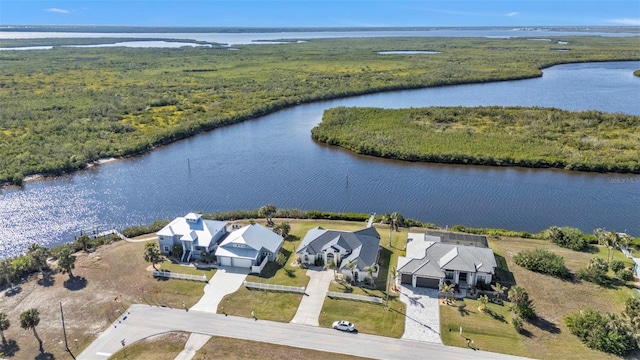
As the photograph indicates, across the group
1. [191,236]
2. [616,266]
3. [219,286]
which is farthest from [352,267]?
[616,266]

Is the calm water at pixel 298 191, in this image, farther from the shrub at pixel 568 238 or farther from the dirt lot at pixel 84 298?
the dirt lot at pixel 84 298

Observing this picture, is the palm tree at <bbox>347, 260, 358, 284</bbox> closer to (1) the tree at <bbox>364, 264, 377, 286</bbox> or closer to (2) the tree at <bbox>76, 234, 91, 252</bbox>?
(1) the tree at <bbox>364, 264, 377, 286</bbox>

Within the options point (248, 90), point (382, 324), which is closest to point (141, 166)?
point (382, 324)

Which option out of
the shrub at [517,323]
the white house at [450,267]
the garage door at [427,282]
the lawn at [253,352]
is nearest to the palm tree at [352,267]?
the white house at [450,267]

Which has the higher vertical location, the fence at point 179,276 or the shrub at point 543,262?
the shrub at point 543,262

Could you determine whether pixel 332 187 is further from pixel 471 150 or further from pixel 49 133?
pixel 49 133

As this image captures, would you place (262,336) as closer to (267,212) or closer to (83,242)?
(267,212)
